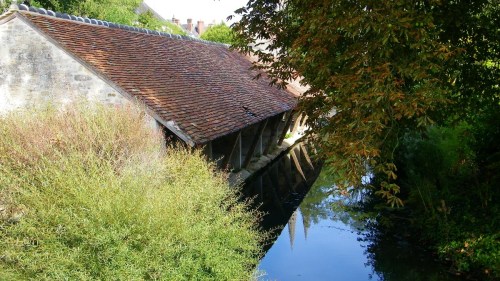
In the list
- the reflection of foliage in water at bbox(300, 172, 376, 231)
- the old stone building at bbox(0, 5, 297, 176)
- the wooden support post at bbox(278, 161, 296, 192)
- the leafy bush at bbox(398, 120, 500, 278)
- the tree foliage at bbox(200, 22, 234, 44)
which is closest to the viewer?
the leafy bush at bbox(398, 120, 500, 278)

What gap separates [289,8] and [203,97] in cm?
510

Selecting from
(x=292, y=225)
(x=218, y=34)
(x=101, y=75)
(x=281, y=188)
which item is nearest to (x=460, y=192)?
(x=292, y=225)

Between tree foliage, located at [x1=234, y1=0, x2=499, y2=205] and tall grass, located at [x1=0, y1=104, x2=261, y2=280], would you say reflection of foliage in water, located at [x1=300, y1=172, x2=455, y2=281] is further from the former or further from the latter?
tall grass, located at [x1=0, y1=104, x2=261, y2=280]

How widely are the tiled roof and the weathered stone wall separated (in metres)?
0.25

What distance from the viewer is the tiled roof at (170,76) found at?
9383 millimetres

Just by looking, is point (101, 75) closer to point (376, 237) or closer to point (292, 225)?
point (292, 225)

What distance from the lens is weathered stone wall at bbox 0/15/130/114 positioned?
30.8 feet

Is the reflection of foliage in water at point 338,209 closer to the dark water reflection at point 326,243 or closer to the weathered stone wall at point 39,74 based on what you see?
the dark water reflection at point 326,243

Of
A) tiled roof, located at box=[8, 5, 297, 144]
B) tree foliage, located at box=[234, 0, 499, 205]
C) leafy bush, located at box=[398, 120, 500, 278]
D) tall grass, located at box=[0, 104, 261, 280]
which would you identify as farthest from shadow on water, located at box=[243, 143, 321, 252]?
tree foliage, located at box=[234, 0, 499, 205]

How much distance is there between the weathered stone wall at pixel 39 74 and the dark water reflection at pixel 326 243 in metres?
4.55

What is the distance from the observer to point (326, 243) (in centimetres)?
1097

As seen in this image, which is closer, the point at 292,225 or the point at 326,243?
the point at 326,243

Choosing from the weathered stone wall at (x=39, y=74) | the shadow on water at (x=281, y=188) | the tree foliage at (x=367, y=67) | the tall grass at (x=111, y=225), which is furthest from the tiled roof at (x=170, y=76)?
the tall grass at (x=111, y=225)

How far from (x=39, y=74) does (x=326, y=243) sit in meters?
7.94
